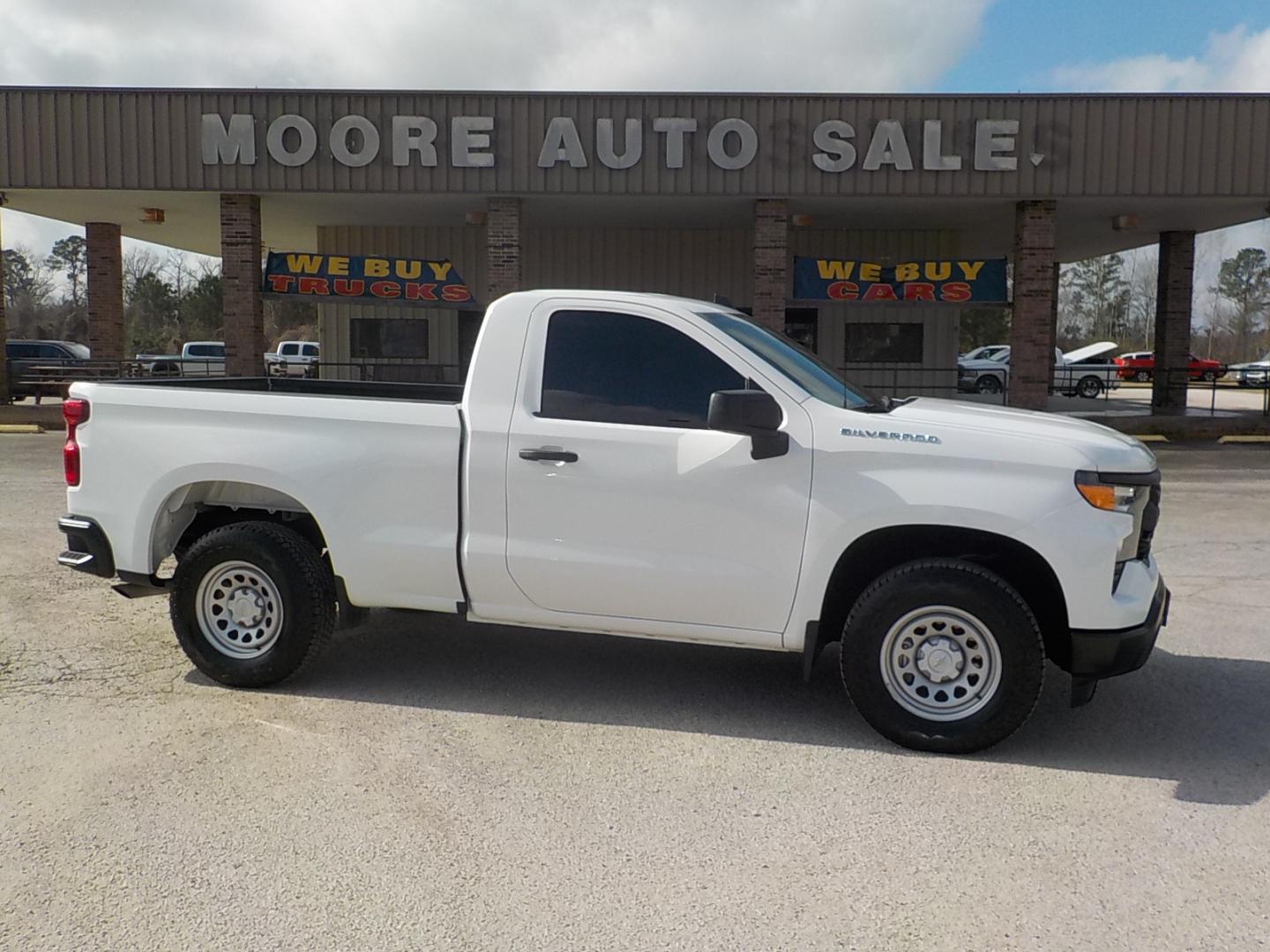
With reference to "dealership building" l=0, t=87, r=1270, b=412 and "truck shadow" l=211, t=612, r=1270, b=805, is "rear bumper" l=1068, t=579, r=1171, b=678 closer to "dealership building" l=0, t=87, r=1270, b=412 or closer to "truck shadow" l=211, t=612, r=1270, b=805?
"truck shadow" l=211, t=612, r=1270, b=805

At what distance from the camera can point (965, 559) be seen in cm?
476

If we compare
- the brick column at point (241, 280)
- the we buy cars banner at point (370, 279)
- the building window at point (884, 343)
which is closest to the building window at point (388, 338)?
the we buy cars banner at point (370, 279)

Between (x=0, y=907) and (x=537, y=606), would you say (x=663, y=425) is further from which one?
(x=0, y=907)

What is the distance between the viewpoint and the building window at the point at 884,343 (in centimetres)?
2355

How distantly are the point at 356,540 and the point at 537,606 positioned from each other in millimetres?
928

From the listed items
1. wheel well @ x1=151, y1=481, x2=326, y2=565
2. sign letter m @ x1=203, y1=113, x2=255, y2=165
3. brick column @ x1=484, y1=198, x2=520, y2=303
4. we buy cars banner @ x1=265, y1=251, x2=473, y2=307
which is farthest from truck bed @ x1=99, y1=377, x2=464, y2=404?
we buy cars banner @ x1=265, y1=251, x2=473, y2=307

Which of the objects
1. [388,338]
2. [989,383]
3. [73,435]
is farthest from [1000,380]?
[73,435]

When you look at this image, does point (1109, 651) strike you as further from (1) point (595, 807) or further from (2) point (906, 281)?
(2) point (906, 281)

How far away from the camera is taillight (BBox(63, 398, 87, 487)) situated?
5555 millimetres

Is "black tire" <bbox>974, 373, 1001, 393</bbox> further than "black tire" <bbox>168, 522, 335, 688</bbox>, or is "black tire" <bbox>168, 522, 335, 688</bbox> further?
"black tire" <bbox>974, 373, 1001, 393</bbox>

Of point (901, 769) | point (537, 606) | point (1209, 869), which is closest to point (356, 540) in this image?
point (537, 606)

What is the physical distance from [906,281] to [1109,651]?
50.1 ft

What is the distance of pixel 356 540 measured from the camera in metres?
5.23

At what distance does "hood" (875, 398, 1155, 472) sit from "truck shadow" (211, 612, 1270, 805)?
4.07 feet
